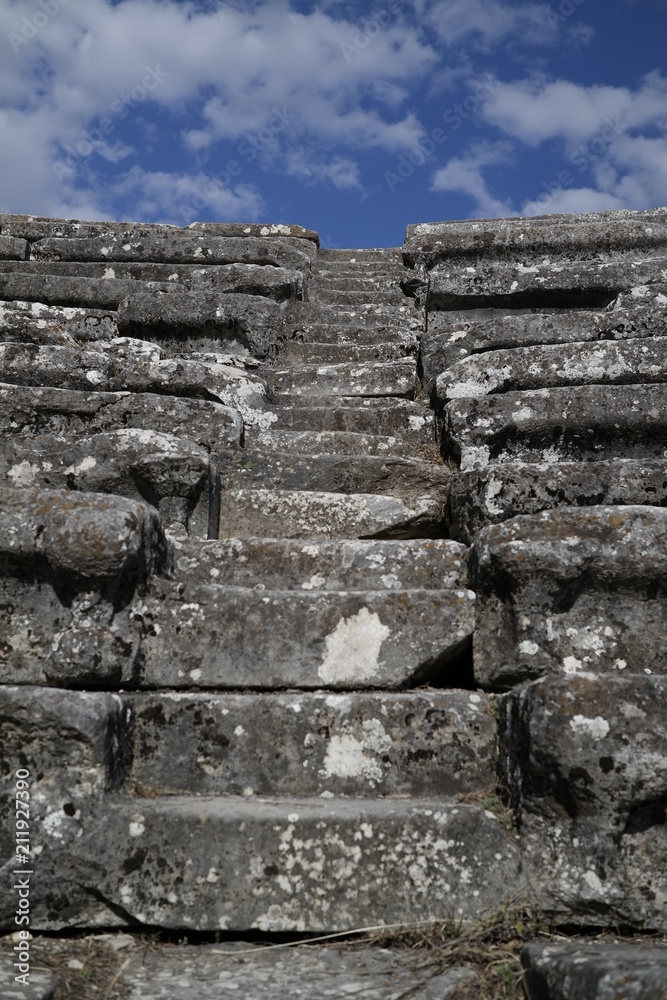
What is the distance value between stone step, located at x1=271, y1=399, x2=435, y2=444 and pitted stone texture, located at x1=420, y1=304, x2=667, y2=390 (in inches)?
15.1

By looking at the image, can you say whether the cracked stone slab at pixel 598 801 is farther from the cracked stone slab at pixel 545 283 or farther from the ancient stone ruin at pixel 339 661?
the cracked stone slab at pixel 545 283

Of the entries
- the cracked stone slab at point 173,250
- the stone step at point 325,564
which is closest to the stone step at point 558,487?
the stone step at point 325,564

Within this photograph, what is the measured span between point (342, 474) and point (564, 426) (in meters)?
1.07

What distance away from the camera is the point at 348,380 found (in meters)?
5.13

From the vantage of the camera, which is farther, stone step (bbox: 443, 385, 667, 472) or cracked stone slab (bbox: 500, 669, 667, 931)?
stone step (bbox: 443, 385, 667, 472)

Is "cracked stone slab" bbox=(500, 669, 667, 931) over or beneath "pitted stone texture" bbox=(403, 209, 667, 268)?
beneath

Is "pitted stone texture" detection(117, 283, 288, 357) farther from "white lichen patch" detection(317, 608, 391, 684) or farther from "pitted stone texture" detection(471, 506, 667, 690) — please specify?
"pitted stone texture" detection(471, 506, 667, 690)

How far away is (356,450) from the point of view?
4.31 m

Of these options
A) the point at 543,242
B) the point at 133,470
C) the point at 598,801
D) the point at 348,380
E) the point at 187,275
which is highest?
the point at 543,242

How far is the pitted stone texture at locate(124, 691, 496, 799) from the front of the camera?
255 cm

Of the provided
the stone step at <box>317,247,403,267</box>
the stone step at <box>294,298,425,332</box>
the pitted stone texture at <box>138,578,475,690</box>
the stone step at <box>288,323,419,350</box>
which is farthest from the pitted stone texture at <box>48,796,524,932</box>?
the stone step at <box>317,247,403,267</box>

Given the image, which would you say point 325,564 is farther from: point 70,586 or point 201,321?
point 201,321

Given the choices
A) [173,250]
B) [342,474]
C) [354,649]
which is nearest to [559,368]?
[342,474]

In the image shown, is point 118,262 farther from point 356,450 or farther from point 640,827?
point 640,827
